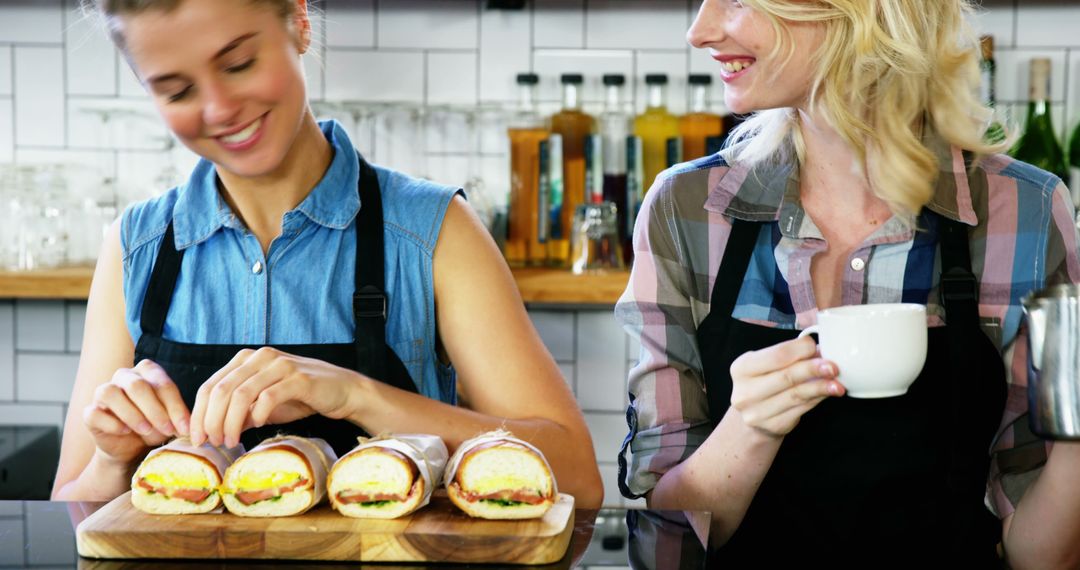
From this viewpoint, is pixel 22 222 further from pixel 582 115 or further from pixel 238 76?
pixel 238 76

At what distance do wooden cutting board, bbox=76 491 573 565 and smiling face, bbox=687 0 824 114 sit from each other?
63 centimetres

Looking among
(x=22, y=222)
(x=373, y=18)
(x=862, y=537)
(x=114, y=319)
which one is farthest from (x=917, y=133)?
(x=22, y=222)

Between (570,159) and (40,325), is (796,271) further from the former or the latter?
(40,325)

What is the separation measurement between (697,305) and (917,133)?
378mm

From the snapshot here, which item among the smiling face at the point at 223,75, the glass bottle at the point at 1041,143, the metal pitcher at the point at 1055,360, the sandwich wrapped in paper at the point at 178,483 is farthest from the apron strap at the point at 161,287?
the glass bottle at the point at 1041,143

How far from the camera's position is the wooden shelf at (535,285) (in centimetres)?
284

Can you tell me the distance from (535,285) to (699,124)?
65cm

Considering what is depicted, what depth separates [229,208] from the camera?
1.65m

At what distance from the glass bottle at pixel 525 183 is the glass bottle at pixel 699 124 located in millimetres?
373

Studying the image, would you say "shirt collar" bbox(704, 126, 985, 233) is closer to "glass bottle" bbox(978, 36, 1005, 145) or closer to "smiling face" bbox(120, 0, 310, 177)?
"smiling face" bbox(120, 0, 310, 177)

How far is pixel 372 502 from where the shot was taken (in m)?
1.16

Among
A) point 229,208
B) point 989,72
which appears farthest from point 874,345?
point 989,72

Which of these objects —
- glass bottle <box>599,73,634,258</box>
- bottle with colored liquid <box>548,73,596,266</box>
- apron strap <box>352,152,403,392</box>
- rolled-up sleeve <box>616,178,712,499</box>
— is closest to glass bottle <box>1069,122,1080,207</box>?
glass bottle <box>599,73,634,258</box>

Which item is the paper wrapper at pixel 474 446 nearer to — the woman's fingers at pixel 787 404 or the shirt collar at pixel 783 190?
the woman's fingers at pixel 787 404
